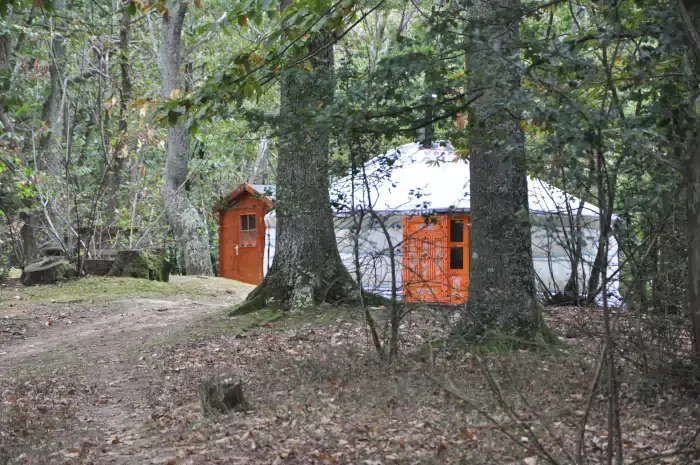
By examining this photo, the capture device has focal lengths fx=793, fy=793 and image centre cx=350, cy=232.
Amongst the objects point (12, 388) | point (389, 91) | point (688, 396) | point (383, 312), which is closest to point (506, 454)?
point (688, 396)

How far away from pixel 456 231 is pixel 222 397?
10.7 metres

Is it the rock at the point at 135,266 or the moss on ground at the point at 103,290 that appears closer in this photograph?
the moss on ground at the point at 103,290

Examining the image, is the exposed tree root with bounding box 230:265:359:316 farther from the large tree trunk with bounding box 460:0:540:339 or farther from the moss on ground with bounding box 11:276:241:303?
the moss on ground with bounding box 11:276:241:303

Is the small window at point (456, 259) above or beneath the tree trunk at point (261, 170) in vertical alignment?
beneath

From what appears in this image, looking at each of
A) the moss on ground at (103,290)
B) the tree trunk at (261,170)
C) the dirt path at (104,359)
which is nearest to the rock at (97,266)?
the moss on ground at (103,290)

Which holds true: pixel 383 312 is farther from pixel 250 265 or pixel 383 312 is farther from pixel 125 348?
pixel 250 265

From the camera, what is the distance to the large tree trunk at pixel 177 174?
18.6 m

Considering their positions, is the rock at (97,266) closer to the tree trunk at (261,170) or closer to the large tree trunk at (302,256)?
the large tree trunk at (302,256)

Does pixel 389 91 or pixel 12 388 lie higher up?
pixel 389 91

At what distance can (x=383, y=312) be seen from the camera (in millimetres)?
8398

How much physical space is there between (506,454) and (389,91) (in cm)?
258

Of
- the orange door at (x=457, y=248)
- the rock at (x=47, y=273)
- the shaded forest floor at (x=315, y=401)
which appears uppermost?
the orange door at (x=457, y=248)

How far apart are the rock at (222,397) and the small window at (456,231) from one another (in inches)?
410

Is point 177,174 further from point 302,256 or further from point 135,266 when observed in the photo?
point 302,256
